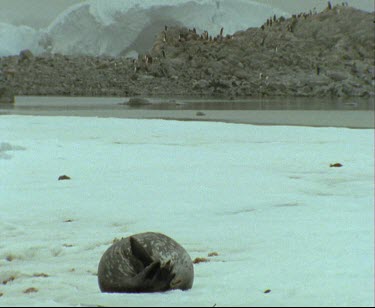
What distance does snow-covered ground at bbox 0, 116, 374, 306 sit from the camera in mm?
4738

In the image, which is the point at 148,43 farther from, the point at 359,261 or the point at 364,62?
the point at 359,261

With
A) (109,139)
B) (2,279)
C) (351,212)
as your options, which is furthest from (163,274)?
(109,139)

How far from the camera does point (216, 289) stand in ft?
15.6

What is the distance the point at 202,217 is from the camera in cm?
769

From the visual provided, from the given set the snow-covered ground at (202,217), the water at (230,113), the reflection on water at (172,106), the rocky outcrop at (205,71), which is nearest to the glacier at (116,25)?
the rocky outcrop at (205,71)

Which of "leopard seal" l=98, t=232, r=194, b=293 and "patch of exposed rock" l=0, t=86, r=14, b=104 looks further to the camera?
"patch of exposed rock" l=0, t=86, r=14, b=104

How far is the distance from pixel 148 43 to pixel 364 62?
4893 centimetres

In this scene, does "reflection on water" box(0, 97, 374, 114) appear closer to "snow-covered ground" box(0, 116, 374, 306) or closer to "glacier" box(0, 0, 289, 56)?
"snow-covered ground" box(0, 116, 374, 306)

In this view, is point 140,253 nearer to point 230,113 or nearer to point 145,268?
point 145,268

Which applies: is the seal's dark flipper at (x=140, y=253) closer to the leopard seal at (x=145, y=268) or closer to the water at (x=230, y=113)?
the leopard seal at (x=145, y=268)

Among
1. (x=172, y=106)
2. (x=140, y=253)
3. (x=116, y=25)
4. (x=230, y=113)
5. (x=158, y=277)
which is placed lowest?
(x=172, y=106)

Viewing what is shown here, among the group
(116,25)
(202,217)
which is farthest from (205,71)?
(202,217)

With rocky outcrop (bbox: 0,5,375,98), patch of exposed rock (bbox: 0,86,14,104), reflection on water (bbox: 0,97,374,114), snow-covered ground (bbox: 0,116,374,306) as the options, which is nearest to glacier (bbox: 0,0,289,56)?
rocky outcrop (bbox: 0,5,375,98)

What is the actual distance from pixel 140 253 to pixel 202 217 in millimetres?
3047
